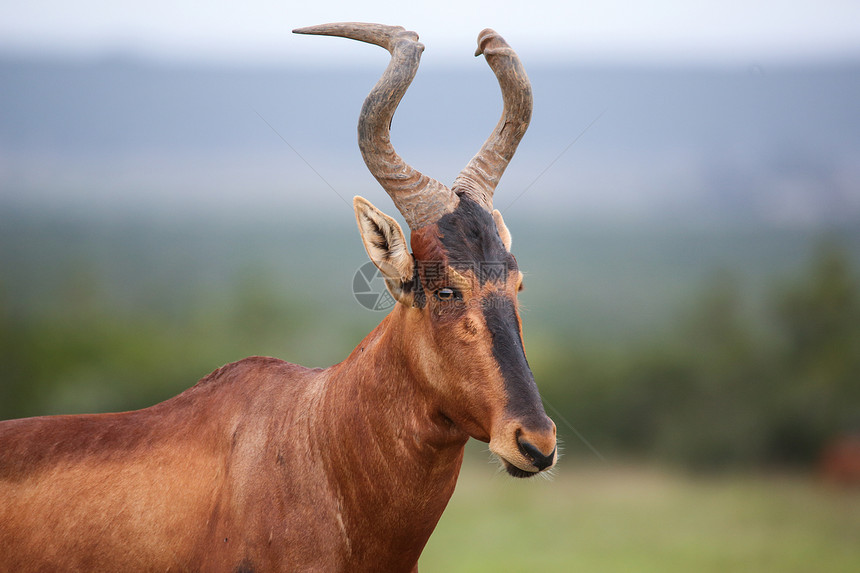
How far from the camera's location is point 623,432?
24641 mm

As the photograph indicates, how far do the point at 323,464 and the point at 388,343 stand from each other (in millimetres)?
962

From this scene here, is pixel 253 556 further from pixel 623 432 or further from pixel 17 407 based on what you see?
pixel 17 407

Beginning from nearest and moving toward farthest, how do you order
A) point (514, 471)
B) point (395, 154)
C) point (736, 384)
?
1. point (514, 471)
2. point (395, 154)
3. point (736, 384)

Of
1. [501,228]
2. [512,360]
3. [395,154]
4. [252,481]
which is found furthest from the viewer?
[501,228]

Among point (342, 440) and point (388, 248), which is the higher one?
point (388, 248)

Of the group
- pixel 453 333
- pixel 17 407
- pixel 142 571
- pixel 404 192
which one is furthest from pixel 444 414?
pixel 17 407

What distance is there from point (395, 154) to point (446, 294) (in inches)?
44.8

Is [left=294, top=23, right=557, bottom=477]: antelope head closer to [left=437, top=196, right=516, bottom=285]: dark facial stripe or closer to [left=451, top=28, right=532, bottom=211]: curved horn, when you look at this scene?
[left=437, top=196, right=516, bottom=285]: dark facial stripe

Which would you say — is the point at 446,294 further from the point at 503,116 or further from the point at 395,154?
the point at 503,116

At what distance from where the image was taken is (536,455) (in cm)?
407

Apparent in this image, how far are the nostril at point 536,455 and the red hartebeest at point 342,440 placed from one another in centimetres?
28

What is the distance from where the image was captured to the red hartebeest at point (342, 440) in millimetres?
4598
